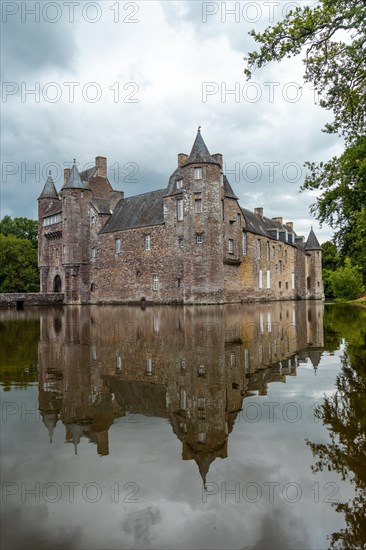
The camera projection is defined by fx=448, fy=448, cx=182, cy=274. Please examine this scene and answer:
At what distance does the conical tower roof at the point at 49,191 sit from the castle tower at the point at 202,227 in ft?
71.6

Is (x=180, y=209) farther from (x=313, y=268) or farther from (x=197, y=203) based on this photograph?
(x=313, y=268)

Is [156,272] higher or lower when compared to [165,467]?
higher

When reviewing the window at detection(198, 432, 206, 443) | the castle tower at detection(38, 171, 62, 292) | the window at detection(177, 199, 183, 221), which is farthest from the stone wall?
the window at detection(198, 432, 206, 443)

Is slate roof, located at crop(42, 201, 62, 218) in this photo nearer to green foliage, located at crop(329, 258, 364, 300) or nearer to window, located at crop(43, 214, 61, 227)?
window, located at crop(43, 214, 61, 227)

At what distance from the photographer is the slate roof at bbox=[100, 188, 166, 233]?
4062 centimetres

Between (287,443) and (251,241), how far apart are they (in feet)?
130

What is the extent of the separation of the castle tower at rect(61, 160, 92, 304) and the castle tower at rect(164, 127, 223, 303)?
44.1 feet

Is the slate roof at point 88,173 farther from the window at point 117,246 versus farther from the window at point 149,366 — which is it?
the window at point 149,366

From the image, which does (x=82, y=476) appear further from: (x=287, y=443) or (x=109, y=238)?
(x=109, y=238)

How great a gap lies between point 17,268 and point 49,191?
15.2 m

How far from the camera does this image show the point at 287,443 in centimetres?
443

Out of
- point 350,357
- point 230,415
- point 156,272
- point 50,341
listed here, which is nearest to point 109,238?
point 156,272

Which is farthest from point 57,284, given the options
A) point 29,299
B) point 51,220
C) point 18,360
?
point 18,360

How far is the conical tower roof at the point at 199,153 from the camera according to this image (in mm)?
34969
